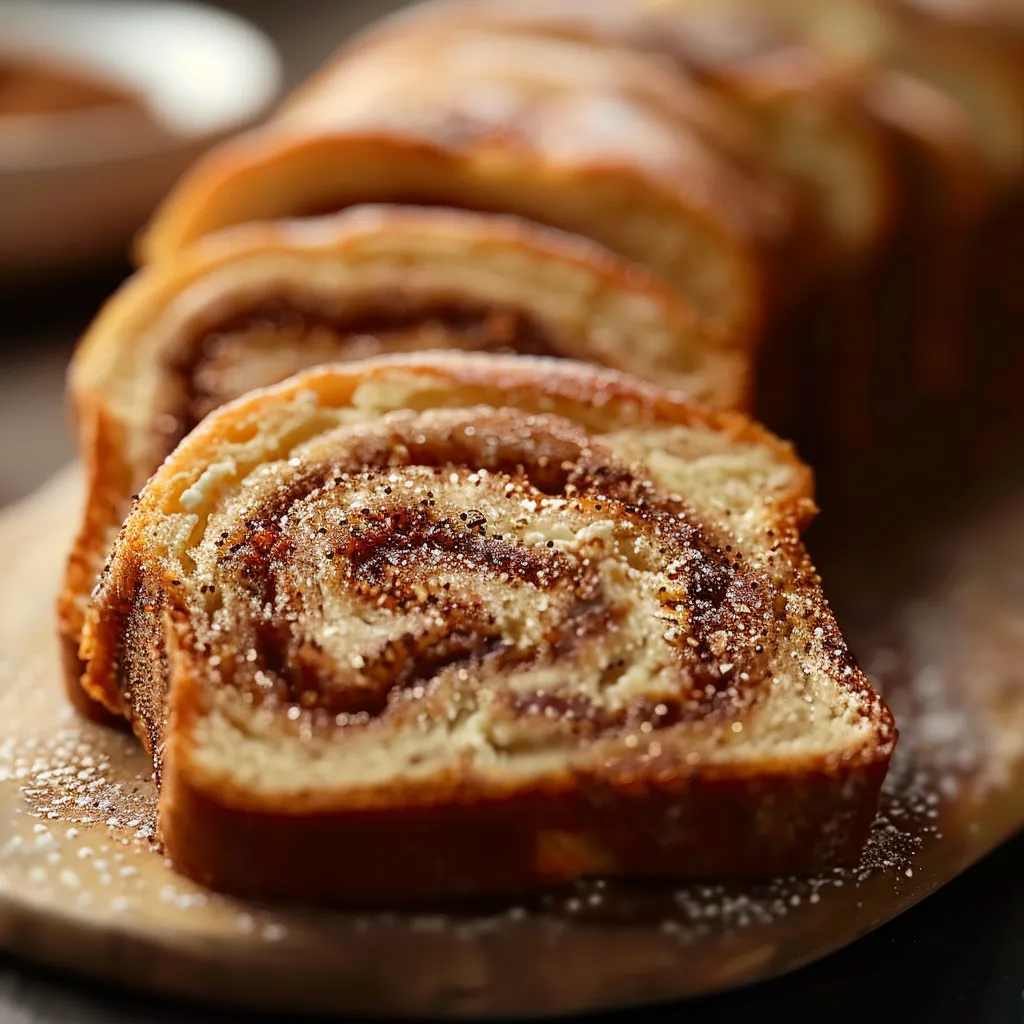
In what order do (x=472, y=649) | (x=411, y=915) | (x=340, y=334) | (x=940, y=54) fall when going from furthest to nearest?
(x=940, y=54), (x=340, y=334), (x=472, y=649), (x=411, y=915)

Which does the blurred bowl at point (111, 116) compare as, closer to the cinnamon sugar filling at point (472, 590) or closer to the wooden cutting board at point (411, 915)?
the wooden cutting board at point (411, 915)

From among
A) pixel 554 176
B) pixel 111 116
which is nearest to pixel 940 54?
pixel 554 176

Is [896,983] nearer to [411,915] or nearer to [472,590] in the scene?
[411,915]

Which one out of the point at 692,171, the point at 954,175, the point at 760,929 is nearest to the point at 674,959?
the point at 760,929

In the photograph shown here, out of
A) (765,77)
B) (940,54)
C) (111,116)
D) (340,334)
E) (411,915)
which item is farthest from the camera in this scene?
(111,116)

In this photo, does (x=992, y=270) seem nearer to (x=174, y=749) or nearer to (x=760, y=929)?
(x=760, y=929)

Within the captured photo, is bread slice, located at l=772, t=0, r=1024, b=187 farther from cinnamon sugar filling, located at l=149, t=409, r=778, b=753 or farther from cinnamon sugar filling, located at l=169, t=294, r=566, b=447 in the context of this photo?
cinnamon sugar filling, located at l=149, t=409, r=778, b=753

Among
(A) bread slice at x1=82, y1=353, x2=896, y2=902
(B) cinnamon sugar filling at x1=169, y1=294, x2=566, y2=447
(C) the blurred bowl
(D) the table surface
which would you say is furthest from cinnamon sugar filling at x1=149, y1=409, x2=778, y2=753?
(C) the blurred bowl
